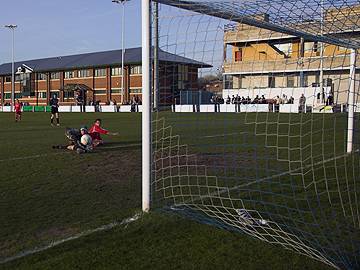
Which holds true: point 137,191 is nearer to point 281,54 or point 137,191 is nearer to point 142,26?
point 142,26

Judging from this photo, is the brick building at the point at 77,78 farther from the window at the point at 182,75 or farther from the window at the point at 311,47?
the window at the point at 182,75

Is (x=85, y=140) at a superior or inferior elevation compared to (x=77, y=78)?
inferior

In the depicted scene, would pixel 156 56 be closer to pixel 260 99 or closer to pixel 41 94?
pixel 260 99

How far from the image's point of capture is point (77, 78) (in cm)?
6800

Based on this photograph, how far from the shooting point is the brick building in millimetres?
60719

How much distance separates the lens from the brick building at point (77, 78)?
60.7 metres

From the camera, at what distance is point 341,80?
5504mm

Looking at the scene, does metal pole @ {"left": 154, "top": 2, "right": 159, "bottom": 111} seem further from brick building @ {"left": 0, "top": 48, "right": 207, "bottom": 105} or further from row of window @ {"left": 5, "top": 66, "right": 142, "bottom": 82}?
row of window @ {"left": 5, "top": 66, "right": 142, "bottom": 82}

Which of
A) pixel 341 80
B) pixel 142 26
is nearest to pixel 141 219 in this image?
pixel 142 26

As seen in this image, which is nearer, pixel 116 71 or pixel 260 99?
pixel 260 99

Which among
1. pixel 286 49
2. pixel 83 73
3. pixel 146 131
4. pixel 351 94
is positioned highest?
pixel 83 73

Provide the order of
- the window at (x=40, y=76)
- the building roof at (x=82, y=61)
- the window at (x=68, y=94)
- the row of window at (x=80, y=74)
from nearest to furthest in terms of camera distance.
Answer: the row of window at (x=80, y=74), the building roof at (x=82, y=61), the window at (x=68, y=94), the window at (x=40, y=76)

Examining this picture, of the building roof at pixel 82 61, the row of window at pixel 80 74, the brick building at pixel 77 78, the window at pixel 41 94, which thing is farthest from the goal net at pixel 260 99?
the window at pixel 41 94

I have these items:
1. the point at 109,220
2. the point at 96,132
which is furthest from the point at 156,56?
the point at 96,132
